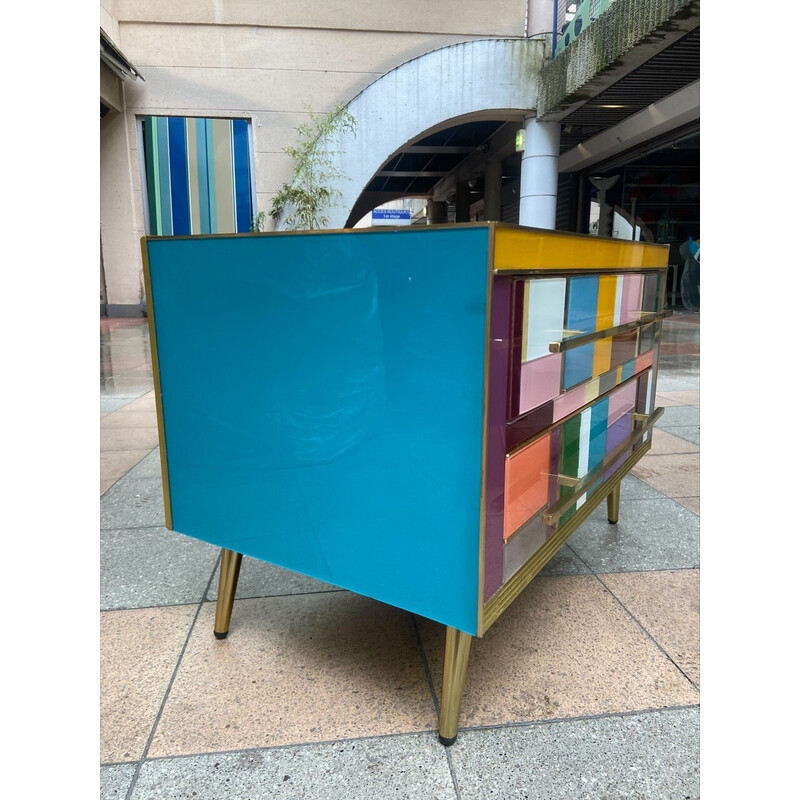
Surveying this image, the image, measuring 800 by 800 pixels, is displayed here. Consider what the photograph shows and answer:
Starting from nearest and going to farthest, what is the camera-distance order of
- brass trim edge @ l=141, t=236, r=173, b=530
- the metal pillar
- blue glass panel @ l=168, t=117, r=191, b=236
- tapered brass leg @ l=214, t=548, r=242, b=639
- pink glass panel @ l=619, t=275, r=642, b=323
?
brass trim edge @ l=141, t=236, r=173, b=530, tapered brass leg @ l=214, t=548, r=242, b=639, pink glass panel @ l=619, t=275, r=642, b=323, blue glass panel @ l=168, t=117, r=191, b=236, the metal pillar

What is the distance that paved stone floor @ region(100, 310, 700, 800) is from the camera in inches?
67.6

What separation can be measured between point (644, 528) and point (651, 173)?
18.0 metres

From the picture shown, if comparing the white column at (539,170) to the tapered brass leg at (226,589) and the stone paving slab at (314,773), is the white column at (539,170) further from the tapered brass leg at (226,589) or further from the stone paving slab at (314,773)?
the stone paving slab at (314,773)

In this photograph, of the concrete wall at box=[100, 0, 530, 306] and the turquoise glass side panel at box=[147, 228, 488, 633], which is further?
the concrete wall at box=[100, 0, 530, 306]

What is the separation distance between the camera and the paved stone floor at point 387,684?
1.72 meters

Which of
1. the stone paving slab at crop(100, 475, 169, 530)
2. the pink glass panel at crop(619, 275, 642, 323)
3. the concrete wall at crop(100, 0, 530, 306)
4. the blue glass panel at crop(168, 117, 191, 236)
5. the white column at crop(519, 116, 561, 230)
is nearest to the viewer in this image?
the pink glass panel at crop(619, 275, 642, 323)

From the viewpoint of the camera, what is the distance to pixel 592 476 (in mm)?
2307

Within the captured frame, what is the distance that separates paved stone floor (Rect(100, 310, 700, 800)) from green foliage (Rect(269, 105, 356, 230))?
11009 mm

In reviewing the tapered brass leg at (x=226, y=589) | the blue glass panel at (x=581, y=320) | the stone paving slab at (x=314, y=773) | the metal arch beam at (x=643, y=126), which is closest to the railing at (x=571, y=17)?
the metal arch beam at (x=643, y=126)

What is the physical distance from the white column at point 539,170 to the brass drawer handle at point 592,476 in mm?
10621

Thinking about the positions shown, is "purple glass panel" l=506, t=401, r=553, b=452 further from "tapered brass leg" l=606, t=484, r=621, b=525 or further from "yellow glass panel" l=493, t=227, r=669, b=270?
"tapered brass leg" l=606, t=484, r=621, b=525

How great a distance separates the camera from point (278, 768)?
1.74 m

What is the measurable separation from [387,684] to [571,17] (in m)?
12.3

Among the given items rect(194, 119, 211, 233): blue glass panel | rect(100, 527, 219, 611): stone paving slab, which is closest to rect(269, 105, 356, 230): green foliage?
rect(194, 119, 211, 233): blue glass panel
